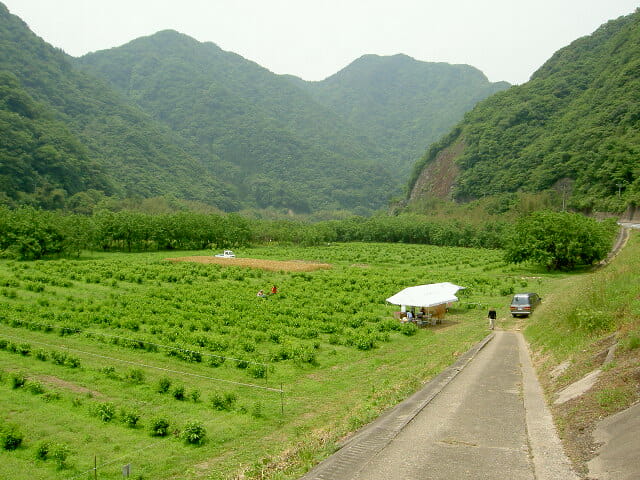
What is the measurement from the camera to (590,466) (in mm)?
7789

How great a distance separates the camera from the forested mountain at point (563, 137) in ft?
277

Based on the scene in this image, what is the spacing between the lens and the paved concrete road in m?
8.13

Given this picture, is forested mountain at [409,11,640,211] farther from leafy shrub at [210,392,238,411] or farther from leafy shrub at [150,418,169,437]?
leafy shrub at [150,418,169,437]

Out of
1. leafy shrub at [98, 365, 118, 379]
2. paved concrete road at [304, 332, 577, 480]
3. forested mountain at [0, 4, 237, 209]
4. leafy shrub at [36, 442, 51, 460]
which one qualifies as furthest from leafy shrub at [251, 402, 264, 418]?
forested mountain at [0, 4, 237, 209]

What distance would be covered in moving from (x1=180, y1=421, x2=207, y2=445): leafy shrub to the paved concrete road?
Result: 4.22 meters

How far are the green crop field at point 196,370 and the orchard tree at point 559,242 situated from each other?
1168 cm

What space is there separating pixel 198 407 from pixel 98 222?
6132cm

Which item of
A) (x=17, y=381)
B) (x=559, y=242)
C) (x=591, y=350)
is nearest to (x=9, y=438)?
(x=17, y=381)

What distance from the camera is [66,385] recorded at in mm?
15625

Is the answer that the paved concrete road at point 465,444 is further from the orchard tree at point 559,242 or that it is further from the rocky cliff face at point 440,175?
the rocky cliff face at point 440,175

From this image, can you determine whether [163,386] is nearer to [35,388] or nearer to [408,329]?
[35,388]

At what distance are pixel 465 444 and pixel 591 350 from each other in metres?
6.26

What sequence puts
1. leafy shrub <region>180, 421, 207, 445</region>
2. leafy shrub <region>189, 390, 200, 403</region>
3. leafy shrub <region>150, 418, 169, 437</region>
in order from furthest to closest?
leafy shrub <region>189, 390, 200, 403</region>
leafy shrub <region>150, 418, 169, 437</region>
leafy shrub <region>180, 421, 207, 445</region>

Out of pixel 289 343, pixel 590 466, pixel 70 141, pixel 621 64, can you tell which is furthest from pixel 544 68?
pixel 590 466
